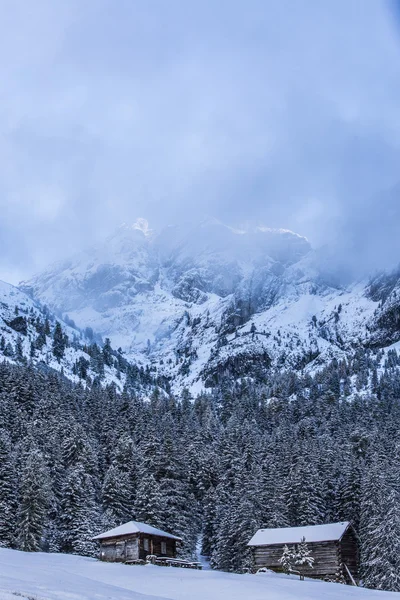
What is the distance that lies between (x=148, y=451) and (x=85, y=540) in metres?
26.7

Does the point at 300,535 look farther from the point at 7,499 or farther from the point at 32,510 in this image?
the point at 7,499

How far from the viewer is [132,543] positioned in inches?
1989

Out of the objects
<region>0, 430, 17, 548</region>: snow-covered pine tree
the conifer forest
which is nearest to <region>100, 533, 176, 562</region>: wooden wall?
the conifer forest

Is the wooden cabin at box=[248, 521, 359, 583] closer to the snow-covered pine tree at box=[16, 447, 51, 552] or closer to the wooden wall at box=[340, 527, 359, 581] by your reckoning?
the wooden wall at box=[340, 527, 359, 581]

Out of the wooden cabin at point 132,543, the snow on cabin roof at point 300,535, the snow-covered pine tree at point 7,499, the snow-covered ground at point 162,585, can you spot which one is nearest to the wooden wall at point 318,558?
the snow on cabin roof at point 300,535

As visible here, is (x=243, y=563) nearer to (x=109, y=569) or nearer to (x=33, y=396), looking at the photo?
(x=109, y=569)

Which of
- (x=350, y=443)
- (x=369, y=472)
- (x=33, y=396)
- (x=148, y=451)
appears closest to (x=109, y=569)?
(x=369, y=472)

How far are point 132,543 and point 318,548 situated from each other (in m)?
17.5

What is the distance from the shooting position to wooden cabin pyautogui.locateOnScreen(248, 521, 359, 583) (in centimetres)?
5281

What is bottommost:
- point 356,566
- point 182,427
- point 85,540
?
point 356,566

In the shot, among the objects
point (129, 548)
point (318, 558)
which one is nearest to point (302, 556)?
point (318, 558)

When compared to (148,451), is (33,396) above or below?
above

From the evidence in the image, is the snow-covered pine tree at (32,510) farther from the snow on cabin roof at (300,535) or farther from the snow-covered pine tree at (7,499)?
the snow on cabin roof at (300,535)

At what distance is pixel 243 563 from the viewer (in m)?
60.9
